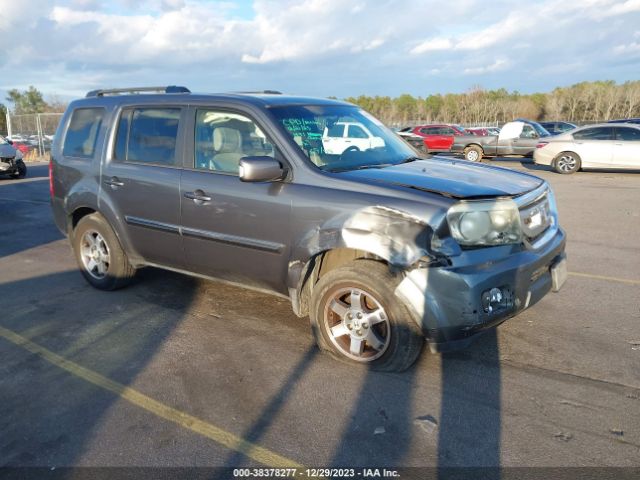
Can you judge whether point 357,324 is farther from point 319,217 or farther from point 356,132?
point 356,132

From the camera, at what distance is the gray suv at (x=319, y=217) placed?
324cm

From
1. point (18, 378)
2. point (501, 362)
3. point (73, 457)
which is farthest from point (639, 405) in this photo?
point (18, 378)

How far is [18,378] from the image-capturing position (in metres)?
3.58

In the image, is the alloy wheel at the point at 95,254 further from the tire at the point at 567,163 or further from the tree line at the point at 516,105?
the tree line at the point at 516,105

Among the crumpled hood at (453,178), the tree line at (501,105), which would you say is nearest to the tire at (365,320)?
the crumpled hood at (453,178)

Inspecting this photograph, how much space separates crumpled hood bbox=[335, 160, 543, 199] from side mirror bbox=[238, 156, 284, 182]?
0.46 m

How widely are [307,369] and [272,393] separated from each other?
380 mm

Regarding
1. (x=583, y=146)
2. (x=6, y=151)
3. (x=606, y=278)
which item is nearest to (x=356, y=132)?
(x=606, y=278)

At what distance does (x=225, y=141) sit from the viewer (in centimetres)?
422

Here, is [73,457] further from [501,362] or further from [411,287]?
[501,362]

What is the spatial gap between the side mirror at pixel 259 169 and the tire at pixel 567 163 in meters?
14.9

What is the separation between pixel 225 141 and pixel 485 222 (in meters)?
2.15

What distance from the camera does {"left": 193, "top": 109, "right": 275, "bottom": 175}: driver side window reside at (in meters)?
4.05

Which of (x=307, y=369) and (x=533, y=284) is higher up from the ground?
(x=533, y=284)
